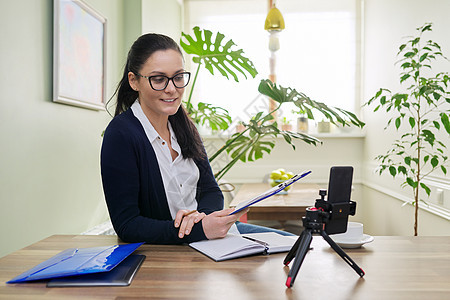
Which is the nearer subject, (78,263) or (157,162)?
(78,263)

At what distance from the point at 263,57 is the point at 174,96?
3.37 metres

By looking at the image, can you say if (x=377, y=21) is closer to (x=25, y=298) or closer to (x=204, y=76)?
(x=204, y=76)

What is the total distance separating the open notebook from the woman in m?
0.04

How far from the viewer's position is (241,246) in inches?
46.3

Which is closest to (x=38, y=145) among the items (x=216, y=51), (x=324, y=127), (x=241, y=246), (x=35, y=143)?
(x=35, y=143)

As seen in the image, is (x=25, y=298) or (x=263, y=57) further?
(x=263, y=57)

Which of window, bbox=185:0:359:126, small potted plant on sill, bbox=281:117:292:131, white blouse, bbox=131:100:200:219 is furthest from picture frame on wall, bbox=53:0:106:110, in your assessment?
small potted plant on sill, bbox=281:117:292:131

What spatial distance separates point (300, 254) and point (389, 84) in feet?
9.61

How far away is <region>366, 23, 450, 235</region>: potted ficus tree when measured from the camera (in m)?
2.24

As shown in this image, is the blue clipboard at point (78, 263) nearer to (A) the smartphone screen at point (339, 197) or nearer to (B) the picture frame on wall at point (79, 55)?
(A) the smartphone screen at point (339, 197)

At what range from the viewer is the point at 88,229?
9.21 ft

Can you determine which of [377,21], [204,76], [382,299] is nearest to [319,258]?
[382,299]

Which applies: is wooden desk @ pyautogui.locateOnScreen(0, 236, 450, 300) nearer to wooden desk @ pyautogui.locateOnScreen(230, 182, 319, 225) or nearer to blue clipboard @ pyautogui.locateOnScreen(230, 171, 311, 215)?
blue clipboard @ pyautogui.locateOnScreen(230, 171, 311, 215)

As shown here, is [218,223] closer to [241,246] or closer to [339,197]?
[241,246]
